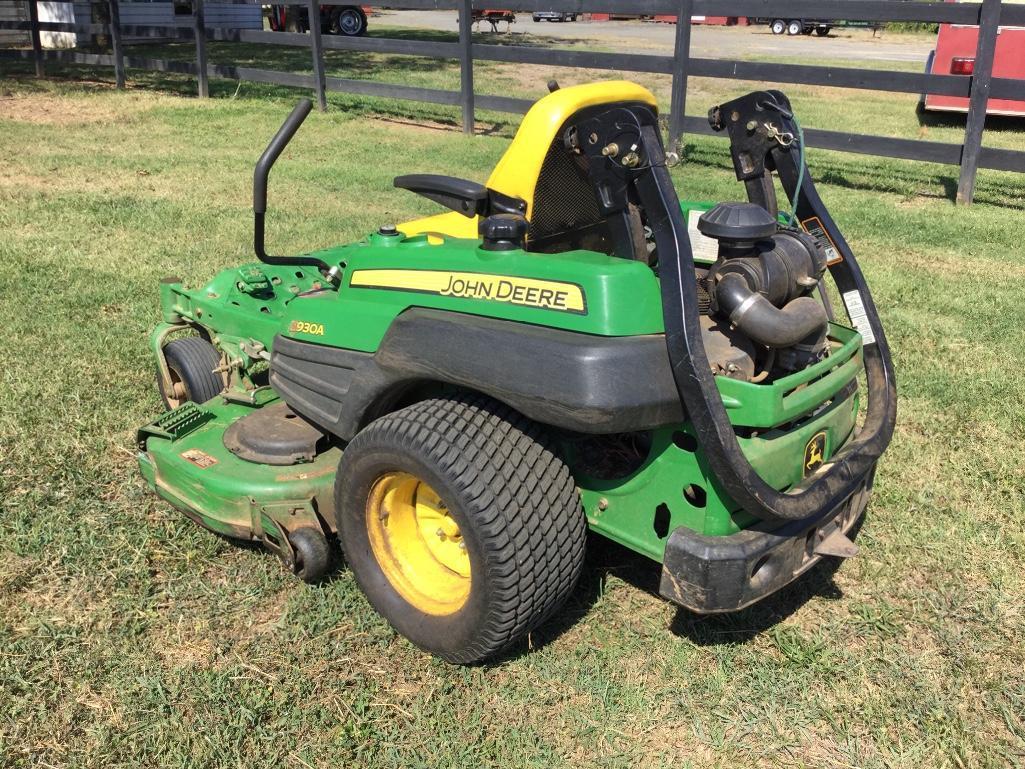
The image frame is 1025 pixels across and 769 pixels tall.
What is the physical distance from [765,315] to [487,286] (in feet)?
2.31

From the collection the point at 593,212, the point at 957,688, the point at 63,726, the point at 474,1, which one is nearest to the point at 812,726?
the point at 957,688

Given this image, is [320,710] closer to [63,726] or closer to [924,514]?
[63,726]

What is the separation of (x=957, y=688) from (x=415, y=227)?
2.31 metres

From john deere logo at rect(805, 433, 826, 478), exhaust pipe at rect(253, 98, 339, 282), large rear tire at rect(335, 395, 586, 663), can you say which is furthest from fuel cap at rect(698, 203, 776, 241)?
exhaust pipe at rect(253, 98, 339, 282)

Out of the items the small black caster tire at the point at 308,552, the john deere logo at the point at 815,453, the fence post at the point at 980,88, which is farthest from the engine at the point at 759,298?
the fence post at the point at 980,88

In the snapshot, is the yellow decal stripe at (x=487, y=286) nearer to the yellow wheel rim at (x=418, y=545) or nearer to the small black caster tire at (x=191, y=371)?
the yellow wheel rim at (x=418, y=545)

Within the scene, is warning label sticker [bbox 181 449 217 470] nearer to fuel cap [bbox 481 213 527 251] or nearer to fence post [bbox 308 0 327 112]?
fuel cap [bbox 481 213 527 251]

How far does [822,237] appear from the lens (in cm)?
300

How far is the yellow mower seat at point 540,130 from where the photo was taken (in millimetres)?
2541

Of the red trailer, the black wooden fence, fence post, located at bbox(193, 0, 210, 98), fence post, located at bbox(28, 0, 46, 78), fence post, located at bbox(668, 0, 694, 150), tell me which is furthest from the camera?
fence post, located at bbox(28, 0, 46, 78)

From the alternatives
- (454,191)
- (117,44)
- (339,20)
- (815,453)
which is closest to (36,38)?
(117,44)

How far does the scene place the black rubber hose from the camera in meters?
2.32

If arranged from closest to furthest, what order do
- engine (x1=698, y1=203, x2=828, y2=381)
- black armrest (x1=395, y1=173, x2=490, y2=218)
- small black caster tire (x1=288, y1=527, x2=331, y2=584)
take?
engine (x1=698, y1=203, x2=828, y2=381)
black armrest (x1=395, y1=173, x2=490, y2=218)
small black caster tire (x1=288, y1=527, x2=331, y2=584)

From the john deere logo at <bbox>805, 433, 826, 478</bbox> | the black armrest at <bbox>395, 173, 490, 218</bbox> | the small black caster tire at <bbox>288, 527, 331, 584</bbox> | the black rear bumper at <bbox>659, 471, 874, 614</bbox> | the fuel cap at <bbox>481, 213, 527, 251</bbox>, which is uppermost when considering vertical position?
the black armrest at <bbox>395, 173, 490, 218</bbox>
